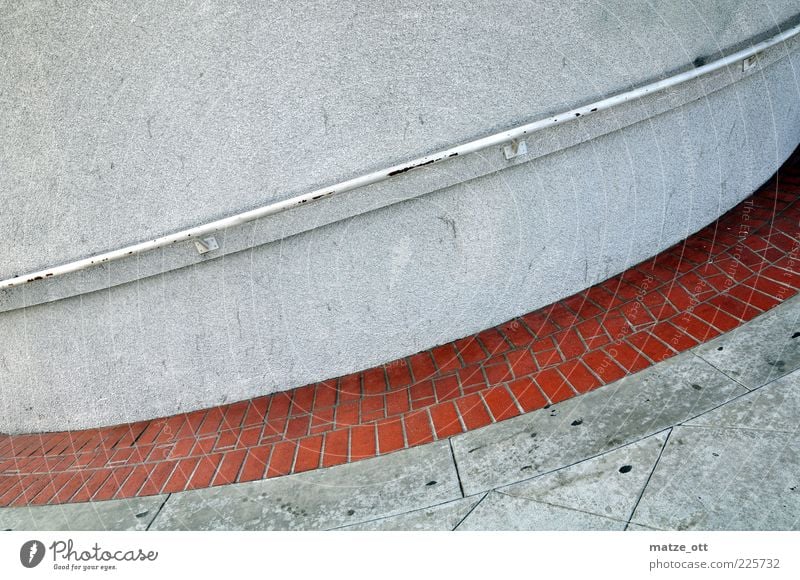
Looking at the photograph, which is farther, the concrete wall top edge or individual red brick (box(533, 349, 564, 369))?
individual red brick (box(533, 349, 564, 369))

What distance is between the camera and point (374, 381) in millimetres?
3074

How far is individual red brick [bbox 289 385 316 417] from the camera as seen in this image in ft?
9.78

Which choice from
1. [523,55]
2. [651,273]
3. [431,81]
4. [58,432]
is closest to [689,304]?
[651,273]

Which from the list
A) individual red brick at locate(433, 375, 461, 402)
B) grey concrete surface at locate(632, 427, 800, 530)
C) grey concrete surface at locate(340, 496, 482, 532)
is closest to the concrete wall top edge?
individual red brick at locate(433, 375, 461, 402)

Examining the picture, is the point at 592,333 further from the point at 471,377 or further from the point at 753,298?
the point at 753,298

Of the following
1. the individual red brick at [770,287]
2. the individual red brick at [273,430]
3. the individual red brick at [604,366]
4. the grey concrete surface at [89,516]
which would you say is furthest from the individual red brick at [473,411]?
the individual red brick at [770,287]

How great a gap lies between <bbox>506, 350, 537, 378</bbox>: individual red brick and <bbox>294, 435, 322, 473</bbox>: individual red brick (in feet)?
3.89

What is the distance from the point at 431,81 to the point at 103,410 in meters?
3.10

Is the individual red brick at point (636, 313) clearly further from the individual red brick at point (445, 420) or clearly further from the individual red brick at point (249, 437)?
the individual red brick at point (249, 437)

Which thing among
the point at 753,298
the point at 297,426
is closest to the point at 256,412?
the point at 297,426

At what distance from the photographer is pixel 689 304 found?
2900 millimetres

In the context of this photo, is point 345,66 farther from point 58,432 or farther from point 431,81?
point 58,432

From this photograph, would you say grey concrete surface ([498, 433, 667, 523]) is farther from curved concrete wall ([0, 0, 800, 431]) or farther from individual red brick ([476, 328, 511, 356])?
curved concrete wall ([0, 0, 800, 431])

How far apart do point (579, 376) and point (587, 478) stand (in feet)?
2.25
